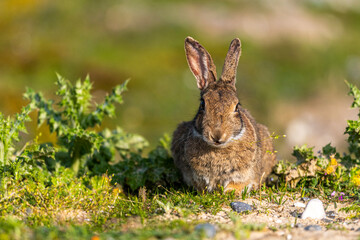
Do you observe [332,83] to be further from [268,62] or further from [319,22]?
[319,22]

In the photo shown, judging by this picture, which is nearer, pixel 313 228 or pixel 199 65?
pixel 313 228

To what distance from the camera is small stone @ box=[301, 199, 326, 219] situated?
530 cm

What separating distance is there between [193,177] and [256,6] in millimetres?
22878

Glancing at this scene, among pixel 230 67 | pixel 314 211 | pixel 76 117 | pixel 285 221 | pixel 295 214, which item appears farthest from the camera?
pixel 76 117

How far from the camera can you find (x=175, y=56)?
19500 mm

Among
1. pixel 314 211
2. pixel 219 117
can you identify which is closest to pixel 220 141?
pixel 219 117

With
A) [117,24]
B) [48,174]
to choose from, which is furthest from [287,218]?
[117,24]

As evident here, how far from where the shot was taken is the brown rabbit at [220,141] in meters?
6.01

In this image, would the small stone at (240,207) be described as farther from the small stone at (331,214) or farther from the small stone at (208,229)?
Answer: the small stone at (208,229)

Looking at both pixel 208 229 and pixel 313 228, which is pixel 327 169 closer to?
pixel 313 228

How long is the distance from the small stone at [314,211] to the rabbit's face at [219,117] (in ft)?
4.01

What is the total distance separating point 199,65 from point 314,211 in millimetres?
2593

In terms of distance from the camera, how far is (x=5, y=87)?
15.9m

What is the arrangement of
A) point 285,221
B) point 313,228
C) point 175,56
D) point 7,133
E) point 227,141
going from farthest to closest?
point 175,56, point 7,133, point 227,141, point 285,221, point 313,228
